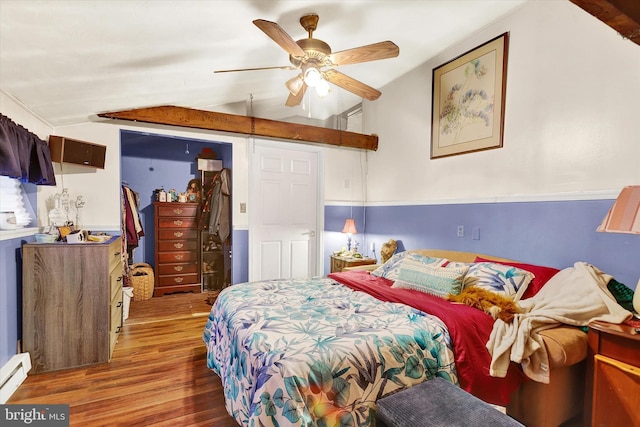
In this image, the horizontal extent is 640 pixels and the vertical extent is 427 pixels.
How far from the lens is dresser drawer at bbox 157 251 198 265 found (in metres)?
4.51

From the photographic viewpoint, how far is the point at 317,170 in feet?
14.5

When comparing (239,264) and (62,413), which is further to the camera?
(239,264)

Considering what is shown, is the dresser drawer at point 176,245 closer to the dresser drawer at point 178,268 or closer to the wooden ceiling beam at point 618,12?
the dresser drawer at point 178,268

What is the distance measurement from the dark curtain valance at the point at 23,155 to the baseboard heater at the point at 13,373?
4.22ft

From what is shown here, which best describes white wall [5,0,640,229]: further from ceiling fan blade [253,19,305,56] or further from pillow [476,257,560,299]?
ceiling fan blade [253,19,305,56]

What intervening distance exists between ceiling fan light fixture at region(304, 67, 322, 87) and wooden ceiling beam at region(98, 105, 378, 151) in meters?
1.68

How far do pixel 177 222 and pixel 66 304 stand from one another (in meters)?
2.36

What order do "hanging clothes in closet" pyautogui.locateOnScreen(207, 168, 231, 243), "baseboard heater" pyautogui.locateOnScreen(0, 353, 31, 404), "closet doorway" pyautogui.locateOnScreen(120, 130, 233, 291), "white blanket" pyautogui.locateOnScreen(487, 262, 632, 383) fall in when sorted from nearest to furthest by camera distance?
"white blanket" pyautogui.locateOnScreen(487, 262, 632, 383) → "baseboard heater" pyautogui.locateOnScreen(0, 353, 31, 404) → "hanging clothes in closet" pyautogui.locateOnScreen(207, 168, 231, 243) → "closet doorway" pyautogui.locateOnScreen(120, 130, 233, 291)

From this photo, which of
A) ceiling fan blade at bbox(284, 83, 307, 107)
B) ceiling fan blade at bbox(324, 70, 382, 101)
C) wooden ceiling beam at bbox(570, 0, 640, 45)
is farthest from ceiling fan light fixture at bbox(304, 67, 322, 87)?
wooden ceiling beam at bbox(570, 0, 640, 45)

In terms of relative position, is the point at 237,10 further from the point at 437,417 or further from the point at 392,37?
the point at 437,417

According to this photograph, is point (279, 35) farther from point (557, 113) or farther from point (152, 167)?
point (152, 167)

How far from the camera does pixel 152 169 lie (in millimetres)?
4848

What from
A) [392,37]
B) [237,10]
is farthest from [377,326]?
[392,37]

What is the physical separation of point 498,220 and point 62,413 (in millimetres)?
3454
